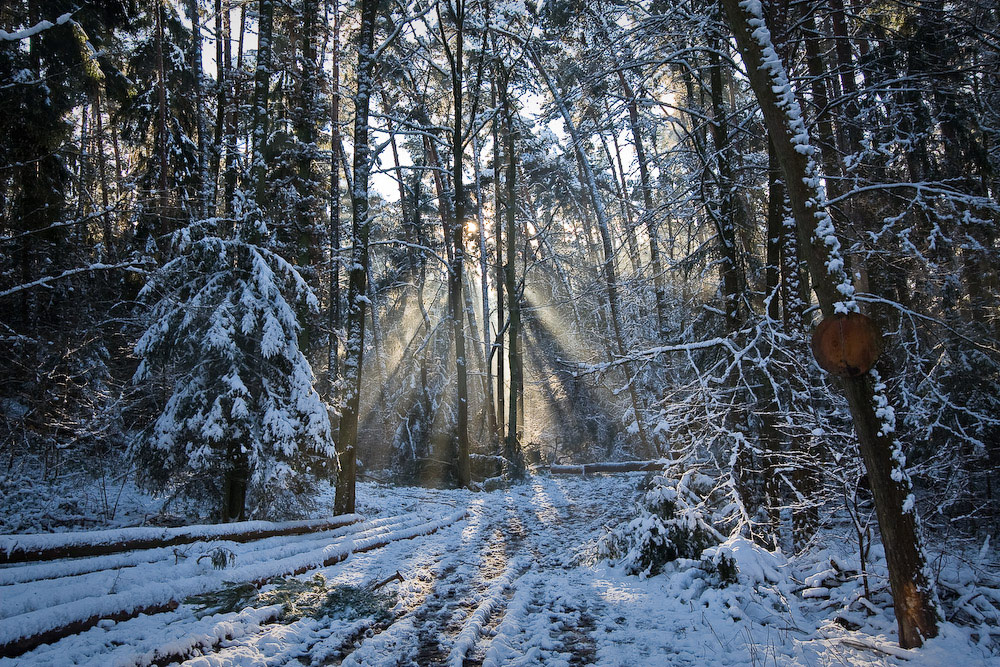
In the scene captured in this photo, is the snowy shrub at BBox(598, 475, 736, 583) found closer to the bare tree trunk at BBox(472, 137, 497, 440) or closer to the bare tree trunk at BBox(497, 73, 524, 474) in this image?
the bare tree trunk at BBox(497, 73, 524, 474)

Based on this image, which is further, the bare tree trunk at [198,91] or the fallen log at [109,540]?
the bare tree trunk at [198,91]

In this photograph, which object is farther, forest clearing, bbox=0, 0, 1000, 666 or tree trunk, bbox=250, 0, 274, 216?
tree trunk, bbox=250, 0, 274, 216

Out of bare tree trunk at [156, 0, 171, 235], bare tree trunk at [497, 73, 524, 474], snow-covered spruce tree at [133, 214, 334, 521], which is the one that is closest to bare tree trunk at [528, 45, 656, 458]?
bare tree trunk at [497, 73, 524, 474]

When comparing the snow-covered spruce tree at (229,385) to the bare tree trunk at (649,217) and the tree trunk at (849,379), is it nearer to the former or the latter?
the bare tree trunk at (649,217)

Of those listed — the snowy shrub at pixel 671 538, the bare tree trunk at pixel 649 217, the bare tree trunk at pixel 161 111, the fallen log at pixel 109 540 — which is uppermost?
the bare tree trunk at pixel 161 111

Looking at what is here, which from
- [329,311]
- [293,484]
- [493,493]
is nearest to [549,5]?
[329,311]

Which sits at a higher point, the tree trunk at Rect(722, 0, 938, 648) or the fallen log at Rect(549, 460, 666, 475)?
the tree trunk at Rect(722, 0, 938, 648)

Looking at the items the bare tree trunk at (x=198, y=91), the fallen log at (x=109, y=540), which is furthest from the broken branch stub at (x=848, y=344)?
the bare tree trunk at (x=198, y=91)

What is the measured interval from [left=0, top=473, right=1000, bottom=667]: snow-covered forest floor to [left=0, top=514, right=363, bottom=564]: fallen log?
160 mm

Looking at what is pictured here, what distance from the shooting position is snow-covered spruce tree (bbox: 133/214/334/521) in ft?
28.1

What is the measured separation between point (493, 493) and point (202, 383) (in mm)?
11003

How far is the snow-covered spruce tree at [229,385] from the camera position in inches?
338

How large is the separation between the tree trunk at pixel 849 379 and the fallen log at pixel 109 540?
296 inches

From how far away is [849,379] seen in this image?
4.38m
